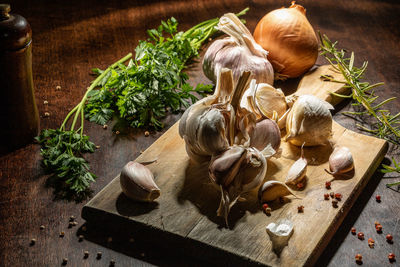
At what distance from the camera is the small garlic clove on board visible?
44.1 inches

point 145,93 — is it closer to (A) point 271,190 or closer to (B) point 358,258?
(A) point 271,190

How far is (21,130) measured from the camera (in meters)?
1.24

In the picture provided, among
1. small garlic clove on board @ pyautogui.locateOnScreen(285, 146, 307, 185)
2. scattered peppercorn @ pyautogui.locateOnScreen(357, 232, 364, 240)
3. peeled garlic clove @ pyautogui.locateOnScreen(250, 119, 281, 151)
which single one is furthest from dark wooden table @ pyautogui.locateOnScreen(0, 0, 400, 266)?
peeled garlic clove @ pyautogui.locateOnScreen(250, 119, 281, 151)

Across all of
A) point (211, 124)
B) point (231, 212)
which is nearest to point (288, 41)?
point (211, 124)

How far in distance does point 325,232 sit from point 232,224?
191 millimetres

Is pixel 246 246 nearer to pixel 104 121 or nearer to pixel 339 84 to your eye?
pixel 104 121

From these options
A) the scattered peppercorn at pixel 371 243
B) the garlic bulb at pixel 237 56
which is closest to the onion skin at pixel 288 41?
the garlic bulb at pixel 237 56

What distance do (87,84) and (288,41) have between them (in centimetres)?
65

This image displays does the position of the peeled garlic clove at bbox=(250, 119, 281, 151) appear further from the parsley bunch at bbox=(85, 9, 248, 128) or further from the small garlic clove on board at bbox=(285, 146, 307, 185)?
the parsley bunch at bbox=(85, 9, 248, 128)

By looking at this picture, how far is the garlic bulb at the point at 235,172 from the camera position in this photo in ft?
3.33

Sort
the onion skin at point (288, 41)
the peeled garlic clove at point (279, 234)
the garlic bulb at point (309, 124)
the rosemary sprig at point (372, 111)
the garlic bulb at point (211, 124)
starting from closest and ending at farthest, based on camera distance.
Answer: the peeled garlic clove at point (279, 234) < the garlic bulb at point (211, 124) < the garlic bulb at point (309, 124) < the rosemary sprig at point (372, 111) < the onion skin at point (288, 41)

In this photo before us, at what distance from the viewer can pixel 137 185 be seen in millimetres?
1041

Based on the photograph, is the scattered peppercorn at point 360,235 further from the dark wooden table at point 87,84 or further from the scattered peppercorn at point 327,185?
the scattered peppercorn at point 327,185

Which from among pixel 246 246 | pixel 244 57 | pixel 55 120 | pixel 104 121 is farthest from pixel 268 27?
pixel 246 246
